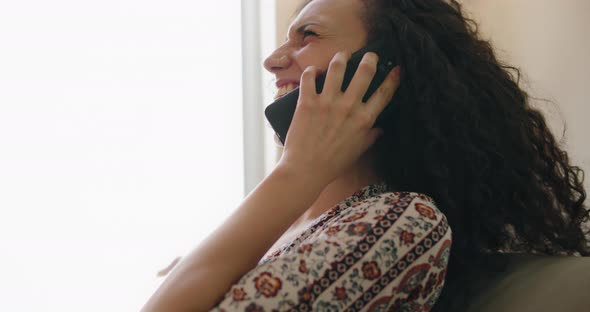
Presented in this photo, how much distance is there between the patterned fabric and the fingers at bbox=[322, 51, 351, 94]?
0.69 ft

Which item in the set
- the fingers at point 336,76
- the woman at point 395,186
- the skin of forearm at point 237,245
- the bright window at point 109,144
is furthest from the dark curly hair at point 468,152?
the bright window at point 109,144

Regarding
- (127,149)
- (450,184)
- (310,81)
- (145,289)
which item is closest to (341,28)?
(310,81)

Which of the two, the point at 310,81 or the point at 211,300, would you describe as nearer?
the point at 211,300

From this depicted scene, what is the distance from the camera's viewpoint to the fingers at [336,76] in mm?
801

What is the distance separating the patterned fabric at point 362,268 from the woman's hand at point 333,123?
4.6 inches

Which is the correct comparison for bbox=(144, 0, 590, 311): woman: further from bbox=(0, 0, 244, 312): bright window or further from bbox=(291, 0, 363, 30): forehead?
bbox=(0, 0, 244, 312): bright window

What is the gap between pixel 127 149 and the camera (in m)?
1.48

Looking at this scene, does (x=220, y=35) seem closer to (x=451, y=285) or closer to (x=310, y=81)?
(x=310, y=81)

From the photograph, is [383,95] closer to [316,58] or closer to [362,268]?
[316,58]

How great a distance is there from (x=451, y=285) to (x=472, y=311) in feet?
0.18

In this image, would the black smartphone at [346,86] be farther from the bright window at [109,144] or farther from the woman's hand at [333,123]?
the bright window at [109,144]

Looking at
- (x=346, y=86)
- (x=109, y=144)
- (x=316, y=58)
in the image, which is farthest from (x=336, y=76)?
(x=109, y=144)

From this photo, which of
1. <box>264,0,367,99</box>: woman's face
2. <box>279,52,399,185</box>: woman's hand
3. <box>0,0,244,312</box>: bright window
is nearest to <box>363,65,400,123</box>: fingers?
<box>279,52,399,185</box>: woman's hand

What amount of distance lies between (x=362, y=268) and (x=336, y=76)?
1.02 ft
